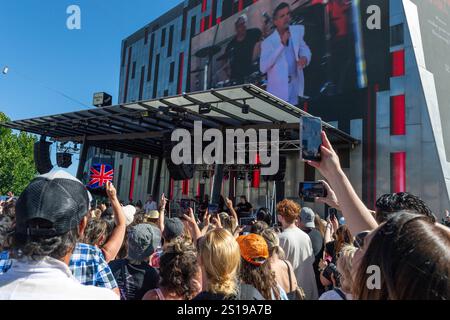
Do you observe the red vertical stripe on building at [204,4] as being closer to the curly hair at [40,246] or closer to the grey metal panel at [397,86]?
the grey metal panel at [397,86]

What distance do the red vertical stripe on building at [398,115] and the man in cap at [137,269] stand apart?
12.8 m

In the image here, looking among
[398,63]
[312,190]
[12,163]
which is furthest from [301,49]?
[12,163]

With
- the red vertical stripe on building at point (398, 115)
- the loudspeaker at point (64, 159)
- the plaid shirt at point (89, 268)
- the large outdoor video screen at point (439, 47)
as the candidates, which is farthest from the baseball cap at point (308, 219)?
the loudspeaker at point (64, 159)

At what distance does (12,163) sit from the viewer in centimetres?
3738

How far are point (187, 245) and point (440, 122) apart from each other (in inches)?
541

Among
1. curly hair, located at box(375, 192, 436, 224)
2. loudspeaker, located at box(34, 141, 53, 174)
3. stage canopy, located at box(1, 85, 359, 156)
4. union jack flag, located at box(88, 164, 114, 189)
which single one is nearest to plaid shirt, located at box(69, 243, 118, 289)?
curly hair, located at box(375, 192, 436, 224)

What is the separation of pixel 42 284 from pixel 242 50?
19.4 metres

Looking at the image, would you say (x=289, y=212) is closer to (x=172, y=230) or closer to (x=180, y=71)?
(x=172, y=230)

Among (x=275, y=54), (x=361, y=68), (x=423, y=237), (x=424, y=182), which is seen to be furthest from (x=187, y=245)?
(x=275, y=54)

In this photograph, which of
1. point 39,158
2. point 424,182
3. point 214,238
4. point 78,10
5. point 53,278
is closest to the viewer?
point 53,278

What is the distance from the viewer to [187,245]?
2289 millimetres

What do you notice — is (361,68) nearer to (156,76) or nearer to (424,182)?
(424,182)

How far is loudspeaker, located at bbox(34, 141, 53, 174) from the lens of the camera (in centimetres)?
1744

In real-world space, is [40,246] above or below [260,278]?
above
